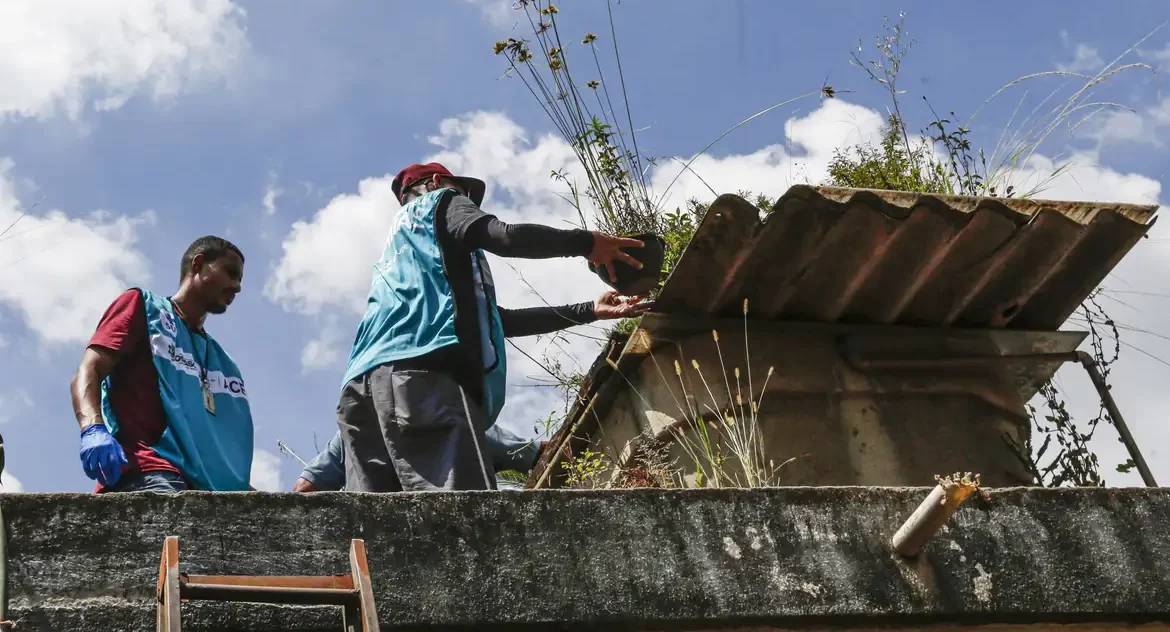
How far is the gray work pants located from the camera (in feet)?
12.9

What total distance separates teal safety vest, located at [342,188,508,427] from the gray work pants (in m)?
0.09

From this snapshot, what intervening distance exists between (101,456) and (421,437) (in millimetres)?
958

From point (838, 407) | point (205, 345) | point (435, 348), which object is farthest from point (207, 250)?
point (838, 407)

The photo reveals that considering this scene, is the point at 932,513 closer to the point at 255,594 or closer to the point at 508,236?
the point at 255,594

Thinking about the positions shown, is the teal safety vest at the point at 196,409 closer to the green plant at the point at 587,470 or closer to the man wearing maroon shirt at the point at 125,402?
the man wearing maroon shirt at the point at 125,402

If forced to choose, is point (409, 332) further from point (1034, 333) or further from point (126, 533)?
point (1034, 333)

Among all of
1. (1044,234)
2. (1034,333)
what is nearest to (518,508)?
(1044,234)

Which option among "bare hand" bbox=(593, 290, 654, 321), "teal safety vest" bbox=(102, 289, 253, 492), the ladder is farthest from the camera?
"bare hand" bbox=(593, 290, 654, 321)

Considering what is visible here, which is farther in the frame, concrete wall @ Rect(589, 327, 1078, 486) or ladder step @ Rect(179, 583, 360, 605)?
concrete wall @ Rect(589, 327, 1078, 486)

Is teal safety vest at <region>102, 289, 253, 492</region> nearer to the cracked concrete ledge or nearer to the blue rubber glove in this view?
the blue rubber glove

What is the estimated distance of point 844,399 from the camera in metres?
4.42

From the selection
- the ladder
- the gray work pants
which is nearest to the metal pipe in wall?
the ladder

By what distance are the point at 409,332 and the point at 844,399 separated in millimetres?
1544

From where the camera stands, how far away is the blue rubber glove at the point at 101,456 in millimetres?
3624
